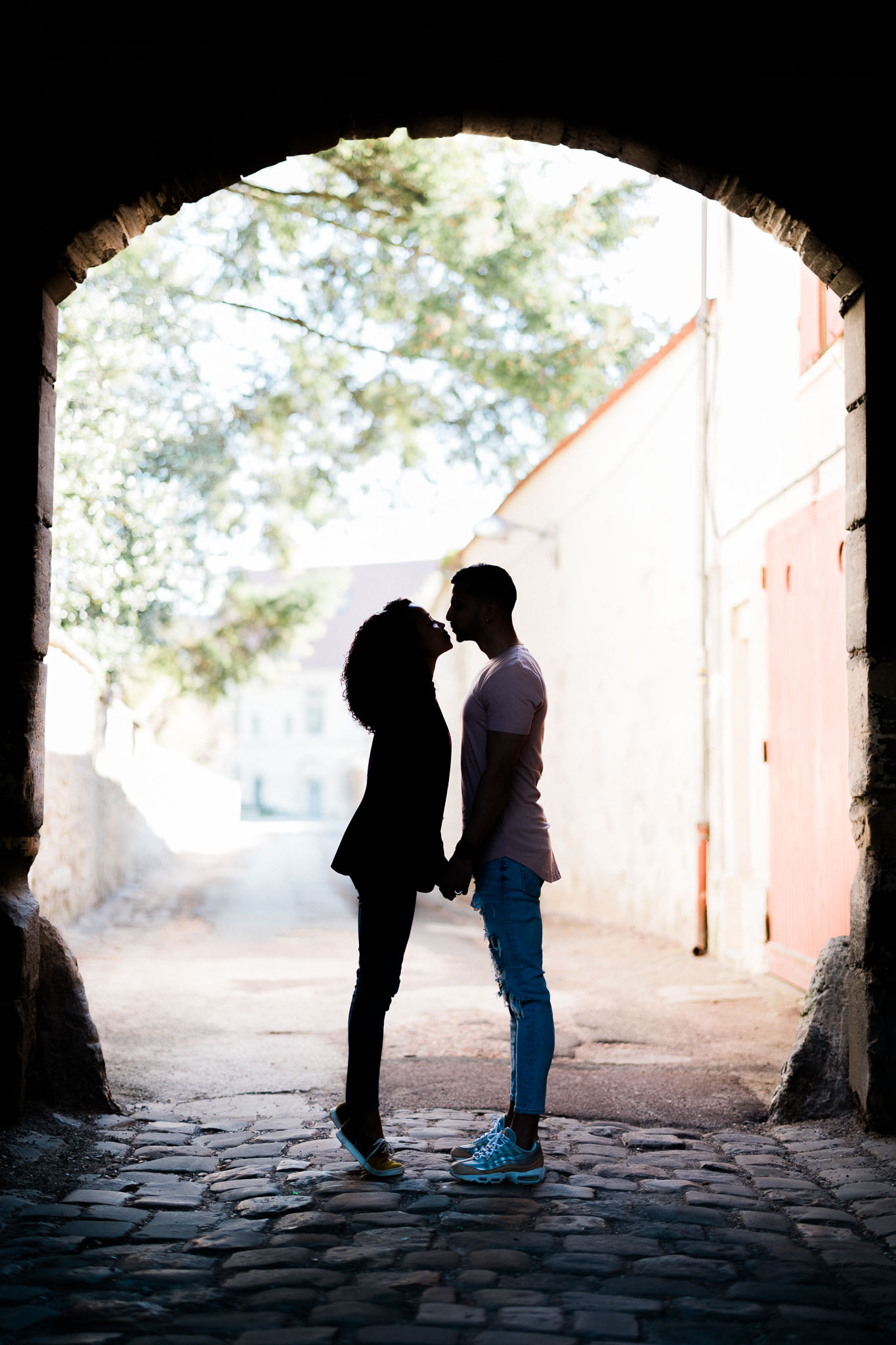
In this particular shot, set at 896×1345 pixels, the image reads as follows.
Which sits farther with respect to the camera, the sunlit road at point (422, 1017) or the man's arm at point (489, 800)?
the sunlit road at point (422, 1017)

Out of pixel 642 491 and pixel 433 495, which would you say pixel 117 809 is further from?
pixel 642 491

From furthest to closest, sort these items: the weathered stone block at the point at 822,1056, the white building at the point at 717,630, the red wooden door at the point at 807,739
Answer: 1. the white building at the point at 717,630
2. the red wooden door at the point at 807,739
3. the weathered stone block at the point at 822,1056

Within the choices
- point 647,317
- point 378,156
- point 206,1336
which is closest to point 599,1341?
point 206,1336

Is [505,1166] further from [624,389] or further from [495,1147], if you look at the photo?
[624,389]

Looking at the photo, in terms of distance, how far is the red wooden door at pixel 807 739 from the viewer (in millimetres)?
7055

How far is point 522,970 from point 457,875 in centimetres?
35

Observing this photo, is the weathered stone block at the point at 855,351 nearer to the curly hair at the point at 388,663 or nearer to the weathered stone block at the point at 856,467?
the weathered stone block at the point at 856,467

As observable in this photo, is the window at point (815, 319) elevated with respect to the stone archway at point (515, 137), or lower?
elevated

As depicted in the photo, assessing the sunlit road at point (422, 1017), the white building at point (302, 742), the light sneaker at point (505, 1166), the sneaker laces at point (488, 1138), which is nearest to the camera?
the light sneaker at point (505, 1166)

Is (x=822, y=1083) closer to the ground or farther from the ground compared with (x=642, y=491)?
closer to the ground

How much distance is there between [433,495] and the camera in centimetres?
1708

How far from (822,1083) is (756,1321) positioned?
1.98 meters

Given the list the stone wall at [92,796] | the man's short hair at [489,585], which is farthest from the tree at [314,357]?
the man's short hair at [489,585]

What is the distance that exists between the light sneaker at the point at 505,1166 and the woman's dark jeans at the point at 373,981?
324mm
